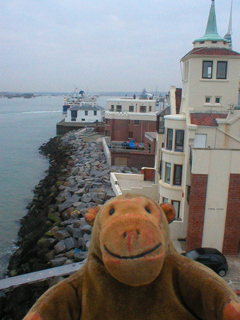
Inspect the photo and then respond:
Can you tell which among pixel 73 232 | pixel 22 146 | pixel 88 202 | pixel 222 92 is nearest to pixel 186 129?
pixel 222 92

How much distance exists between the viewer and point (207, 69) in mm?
12250

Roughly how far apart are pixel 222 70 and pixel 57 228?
9453mm

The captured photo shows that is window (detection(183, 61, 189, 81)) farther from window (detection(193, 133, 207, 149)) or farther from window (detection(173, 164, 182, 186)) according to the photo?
window (detection(173, 164, 182, 186))

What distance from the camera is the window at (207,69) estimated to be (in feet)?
40.0

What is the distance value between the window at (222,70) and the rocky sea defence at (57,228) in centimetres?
797

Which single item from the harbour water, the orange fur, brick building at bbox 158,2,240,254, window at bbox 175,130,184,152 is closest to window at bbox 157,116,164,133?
brick building at bbox 158,2,240,254

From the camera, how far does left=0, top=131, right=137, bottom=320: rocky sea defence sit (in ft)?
32.1

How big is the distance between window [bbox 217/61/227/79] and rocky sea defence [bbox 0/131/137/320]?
7.97 metres

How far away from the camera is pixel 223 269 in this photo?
9578mm

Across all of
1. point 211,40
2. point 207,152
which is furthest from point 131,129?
point 207,152

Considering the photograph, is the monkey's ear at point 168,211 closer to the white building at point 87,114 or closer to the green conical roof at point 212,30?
the green conical roof at point 212,30

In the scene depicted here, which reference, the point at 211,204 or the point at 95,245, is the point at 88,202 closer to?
the point at 211,204

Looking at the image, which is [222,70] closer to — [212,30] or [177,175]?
[212,30]

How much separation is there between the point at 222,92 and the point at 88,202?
878cm
